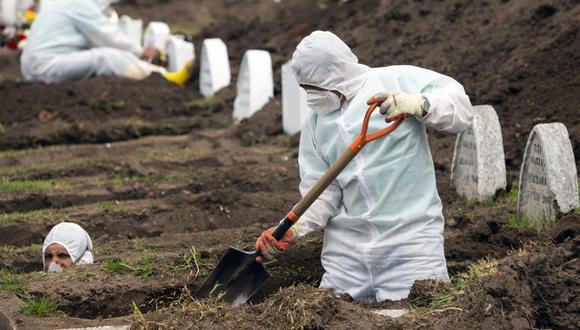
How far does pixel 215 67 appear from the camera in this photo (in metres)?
15.5

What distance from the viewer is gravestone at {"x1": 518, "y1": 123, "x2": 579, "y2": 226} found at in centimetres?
769

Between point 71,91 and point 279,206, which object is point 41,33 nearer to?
point 71,91

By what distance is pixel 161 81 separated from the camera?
51.8 feet

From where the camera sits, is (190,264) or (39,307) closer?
(39,307)

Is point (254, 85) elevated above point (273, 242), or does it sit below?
below

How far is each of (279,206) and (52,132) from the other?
14.8 ft

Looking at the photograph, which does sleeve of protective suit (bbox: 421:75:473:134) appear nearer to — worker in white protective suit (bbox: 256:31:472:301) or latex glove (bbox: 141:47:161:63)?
worker in white protective suit (bbox: 256:31:472:301)

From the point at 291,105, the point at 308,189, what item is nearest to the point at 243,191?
the point at 291,105

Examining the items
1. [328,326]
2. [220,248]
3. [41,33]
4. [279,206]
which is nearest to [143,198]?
[279,206]

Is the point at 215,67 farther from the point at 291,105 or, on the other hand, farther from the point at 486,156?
the point at 486,156

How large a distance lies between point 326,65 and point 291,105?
20.1ft

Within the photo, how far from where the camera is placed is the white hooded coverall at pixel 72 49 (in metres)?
16.1

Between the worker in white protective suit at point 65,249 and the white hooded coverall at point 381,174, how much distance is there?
2192 mm

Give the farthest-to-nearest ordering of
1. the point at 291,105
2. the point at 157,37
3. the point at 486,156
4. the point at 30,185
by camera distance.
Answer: the point at 157,37
the point at 291,105
the point at 30,185
the point at 486,156
